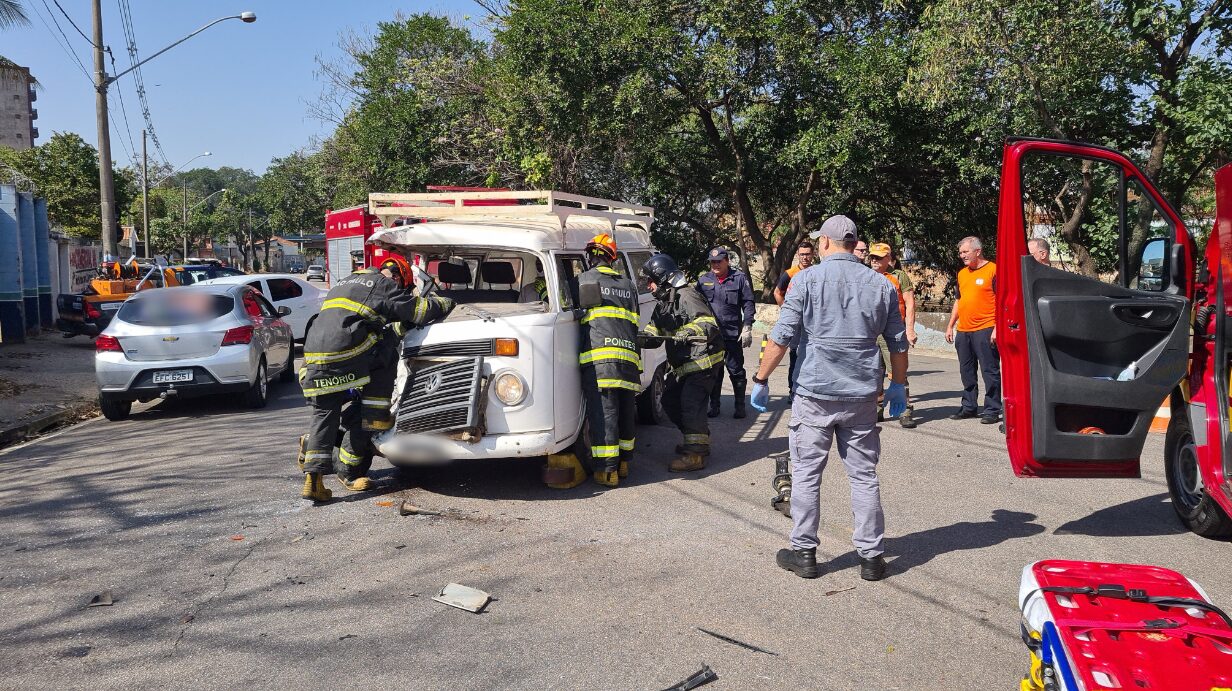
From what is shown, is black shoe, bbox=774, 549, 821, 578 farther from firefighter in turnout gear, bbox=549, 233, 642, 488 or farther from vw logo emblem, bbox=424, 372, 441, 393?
vw logo emblem, bbox=424, 372, 441, 393

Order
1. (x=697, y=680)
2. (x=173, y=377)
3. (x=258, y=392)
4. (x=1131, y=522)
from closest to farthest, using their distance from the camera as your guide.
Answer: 1. (x=697, y=680)
2. (x=1131, y=522)
3. (x=173, y=377)
4. (x=258, y=392)

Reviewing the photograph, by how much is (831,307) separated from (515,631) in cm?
219

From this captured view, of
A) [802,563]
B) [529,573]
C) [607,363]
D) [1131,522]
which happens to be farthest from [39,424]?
[1131,522]

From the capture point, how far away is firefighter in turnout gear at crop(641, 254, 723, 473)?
721cm

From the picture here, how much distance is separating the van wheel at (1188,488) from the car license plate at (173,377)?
29.2 feet

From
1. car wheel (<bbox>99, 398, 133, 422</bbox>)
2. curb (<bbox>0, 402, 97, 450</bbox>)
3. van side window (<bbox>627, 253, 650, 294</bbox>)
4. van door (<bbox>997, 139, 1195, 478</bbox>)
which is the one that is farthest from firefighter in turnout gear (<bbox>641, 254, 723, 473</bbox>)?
curb (<bbox>0, 402, 97, 450</bbox>)

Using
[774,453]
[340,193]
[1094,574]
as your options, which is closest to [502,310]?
[774,453]

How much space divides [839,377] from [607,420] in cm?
225

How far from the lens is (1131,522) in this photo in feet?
19.1

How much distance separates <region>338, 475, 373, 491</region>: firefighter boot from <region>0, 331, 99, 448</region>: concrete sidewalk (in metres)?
4.93

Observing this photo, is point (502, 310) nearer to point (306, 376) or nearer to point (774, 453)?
point (306, 376)

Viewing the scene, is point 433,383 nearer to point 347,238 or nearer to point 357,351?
point 357,351

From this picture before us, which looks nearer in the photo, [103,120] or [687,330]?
[687,330]

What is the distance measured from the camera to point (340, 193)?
1438 inches
